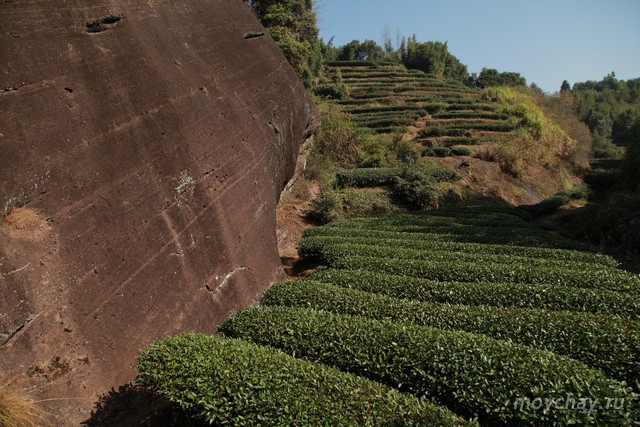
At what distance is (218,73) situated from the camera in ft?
31.9

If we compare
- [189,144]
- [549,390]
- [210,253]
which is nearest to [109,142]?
[189,144]

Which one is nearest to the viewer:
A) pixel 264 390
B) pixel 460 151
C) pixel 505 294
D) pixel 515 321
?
pixel 264 390

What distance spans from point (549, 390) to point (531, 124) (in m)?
42.6

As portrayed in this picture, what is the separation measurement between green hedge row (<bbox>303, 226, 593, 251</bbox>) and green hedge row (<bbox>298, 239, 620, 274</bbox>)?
1417mm

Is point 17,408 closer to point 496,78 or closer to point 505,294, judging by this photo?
point 505,294

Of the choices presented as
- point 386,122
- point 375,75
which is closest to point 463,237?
point 386,122

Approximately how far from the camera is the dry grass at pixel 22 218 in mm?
5457

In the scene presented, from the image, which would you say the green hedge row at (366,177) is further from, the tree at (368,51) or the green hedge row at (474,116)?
the tree at (368,51)

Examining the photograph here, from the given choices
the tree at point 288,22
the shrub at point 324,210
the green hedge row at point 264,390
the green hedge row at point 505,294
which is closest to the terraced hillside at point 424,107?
the tree at point 288,22

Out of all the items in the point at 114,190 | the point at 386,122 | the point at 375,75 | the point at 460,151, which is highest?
the point at 375,75

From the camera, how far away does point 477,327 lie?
735 centimetres

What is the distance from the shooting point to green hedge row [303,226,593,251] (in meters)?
13.2

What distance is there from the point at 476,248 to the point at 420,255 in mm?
2347

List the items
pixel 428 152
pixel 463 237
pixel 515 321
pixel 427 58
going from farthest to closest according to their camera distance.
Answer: pixel 427 58
pixel 428 152
pixel 463 237
pixel 515 321
